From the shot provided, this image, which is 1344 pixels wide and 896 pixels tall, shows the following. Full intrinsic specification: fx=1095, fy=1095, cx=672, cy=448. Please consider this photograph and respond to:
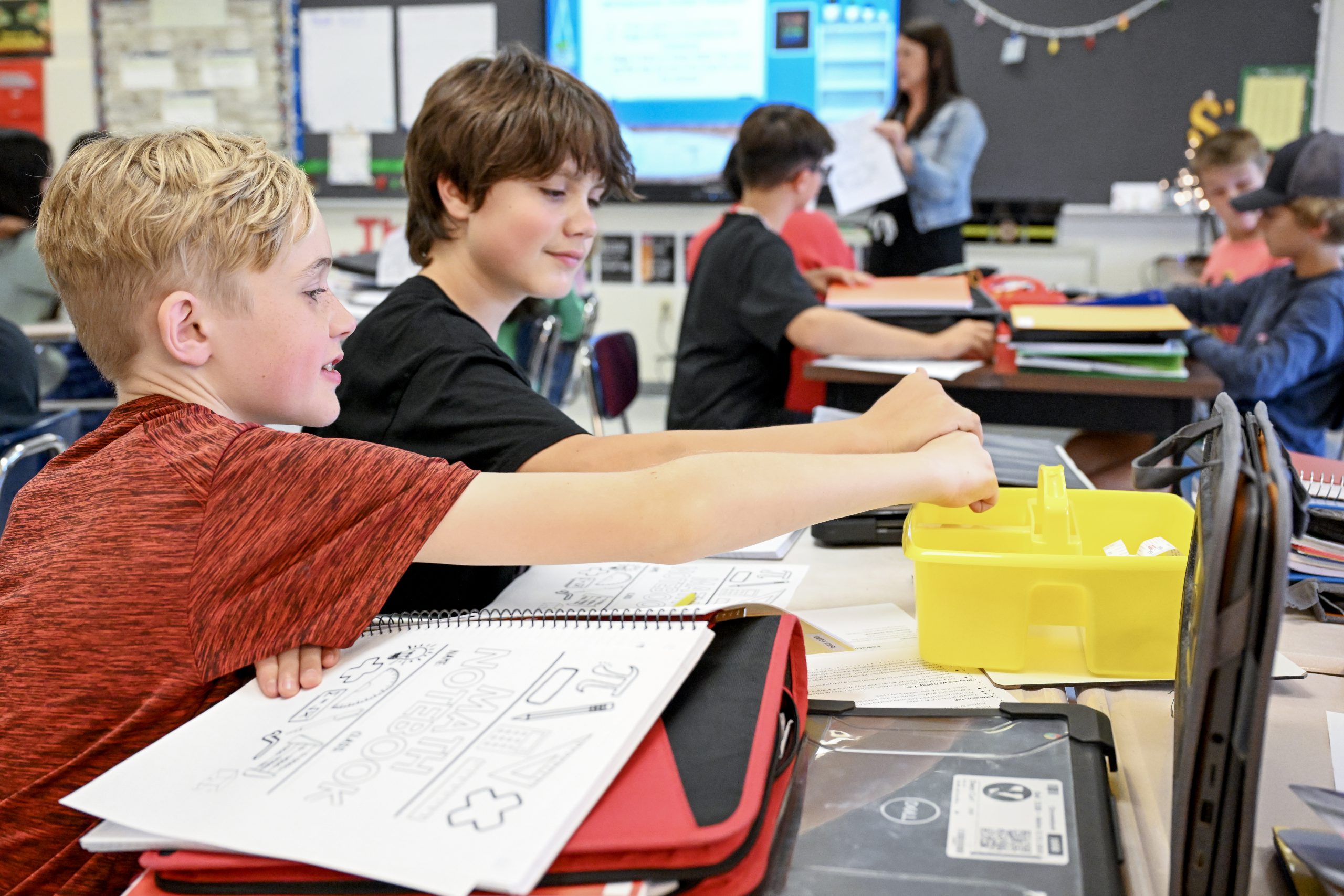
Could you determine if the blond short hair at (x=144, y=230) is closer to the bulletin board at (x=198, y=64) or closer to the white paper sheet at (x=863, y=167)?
the white paper sheet at (x=863, y=167)

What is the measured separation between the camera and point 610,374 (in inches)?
98.5

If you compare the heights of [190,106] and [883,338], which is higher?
[190,106]

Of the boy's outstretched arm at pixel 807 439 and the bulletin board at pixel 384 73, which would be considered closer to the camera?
the boy's outstretched arm at pixel 807 439

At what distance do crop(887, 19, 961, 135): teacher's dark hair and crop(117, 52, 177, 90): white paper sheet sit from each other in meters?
3.65

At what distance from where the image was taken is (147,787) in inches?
22.3

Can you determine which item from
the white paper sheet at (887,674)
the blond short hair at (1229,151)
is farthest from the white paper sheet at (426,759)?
the blond short hair at (1229,151)

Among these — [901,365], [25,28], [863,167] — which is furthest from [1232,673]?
[25,28]

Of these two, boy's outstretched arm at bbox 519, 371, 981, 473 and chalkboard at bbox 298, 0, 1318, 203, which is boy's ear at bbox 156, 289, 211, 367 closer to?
boy's outstretched arm at bbox 519, 371, 981, 473

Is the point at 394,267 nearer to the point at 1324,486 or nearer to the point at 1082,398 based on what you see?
the point at 1082,398

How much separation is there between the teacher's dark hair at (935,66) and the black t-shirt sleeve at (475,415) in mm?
2726

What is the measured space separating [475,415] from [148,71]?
5.16 meters

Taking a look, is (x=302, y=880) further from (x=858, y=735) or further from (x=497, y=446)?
(x=497, y=446)

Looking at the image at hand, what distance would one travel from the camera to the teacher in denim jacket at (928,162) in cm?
338

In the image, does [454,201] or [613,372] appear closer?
[454,201]
